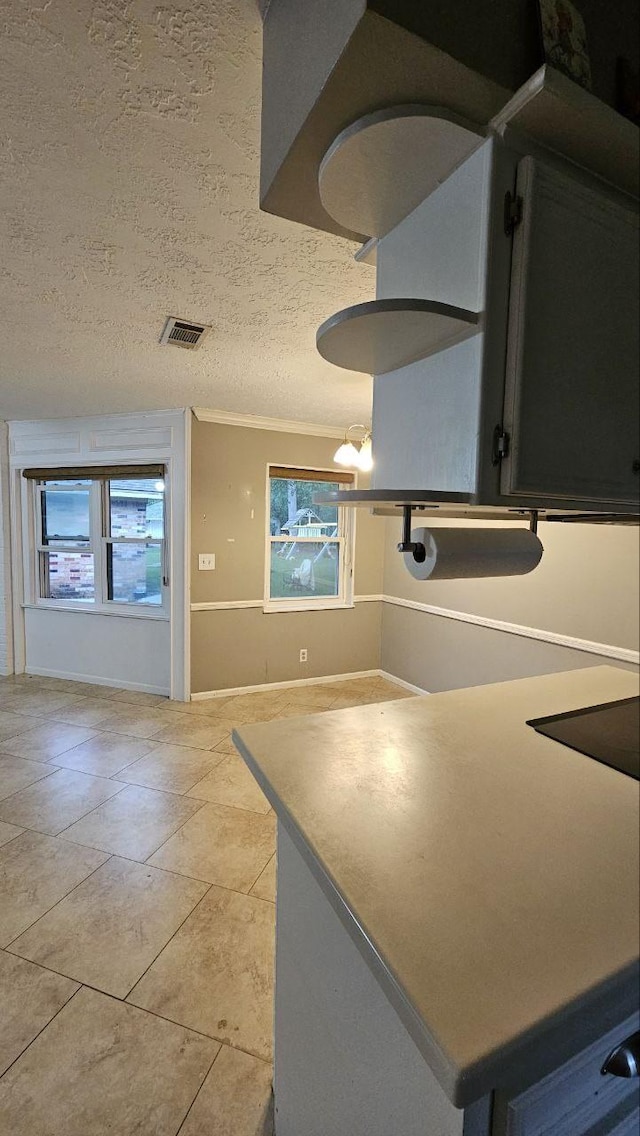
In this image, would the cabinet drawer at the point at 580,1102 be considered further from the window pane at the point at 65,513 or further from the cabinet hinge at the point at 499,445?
the window pane at the point at 65,513

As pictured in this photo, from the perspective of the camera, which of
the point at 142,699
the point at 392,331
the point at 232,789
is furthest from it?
the point at 142,699

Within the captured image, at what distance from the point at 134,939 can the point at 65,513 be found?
3.58 metres

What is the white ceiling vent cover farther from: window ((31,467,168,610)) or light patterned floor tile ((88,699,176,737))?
light patterned floor tile ((88,699,176,737))

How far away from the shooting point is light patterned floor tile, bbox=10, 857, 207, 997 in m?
1.59

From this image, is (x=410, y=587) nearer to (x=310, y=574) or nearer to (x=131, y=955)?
(x=310, y=574)

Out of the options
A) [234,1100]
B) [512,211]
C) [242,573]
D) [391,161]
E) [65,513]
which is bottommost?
[234,1100]

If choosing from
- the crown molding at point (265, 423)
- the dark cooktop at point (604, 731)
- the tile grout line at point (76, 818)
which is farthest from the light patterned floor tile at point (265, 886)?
the crown molding at point (265, 423)

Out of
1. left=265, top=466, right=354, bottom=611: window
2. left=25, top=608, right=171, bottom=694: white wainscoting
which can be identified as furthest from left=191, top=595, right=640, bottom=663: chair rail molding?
left=25, top=608, right=171, bottom=694: white wainscoting

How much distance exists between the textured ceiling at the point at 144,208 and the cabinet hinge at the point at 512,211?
1.75 feet

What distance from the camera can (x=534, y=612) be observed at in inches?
117

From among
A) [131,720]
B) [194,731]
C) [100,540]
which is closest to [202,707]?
[194,731]

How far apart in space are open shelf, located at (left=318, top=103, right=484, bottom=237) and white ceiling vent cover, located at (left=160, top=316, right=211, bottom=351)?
1.24 meters

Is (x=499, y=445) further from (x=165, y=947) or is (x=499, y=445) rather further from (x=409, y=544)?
(x=165, y=947)

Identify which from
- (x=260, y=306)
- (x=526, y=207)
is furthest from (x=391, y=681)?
(x=526, y=207)
